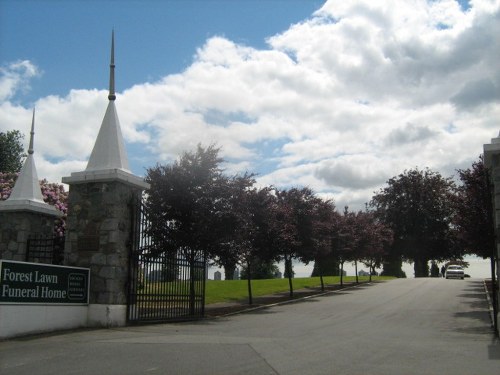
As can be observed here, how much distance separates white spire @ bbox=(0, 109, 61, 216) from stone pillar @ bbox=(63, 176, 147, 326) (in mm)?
2563

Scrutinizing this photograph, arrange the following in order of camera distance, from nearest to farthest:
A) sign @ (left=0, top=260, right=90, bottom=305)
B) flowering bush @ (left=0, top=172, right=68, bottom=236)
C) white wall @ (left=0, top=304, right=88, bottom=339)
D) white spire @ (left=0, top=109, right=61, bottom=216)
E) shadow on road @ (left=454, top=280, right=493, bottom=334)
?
white wall @ (left=0, top=304, right=88, bottom=339) < sign @ (left=0, top=260, right=90, bottom=305) < shadow on road @ (left=454, top=280, right=493, bottom=334) < white spire @ (left=0, top=109, right=61, bottom=216) < flowering bush @ (left=0, top=172, right=68, bottom=236)

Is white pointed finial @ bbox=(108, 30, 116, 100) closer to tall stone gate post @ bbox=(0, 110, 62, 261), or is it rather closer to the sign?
tall stone gate post @ bbox=(0, 110, 62, 261)

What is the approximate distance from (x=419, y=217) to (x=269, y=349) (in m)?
54.7

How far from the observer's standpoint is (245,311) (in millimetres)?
20047

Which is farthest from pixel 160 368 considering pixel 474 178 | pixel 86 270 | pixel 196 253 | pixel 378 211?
pixel 378 211

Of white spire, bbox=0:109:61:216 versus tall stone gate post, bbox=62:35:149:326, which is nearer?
tall stone gate post, bbox=62:35:149:326

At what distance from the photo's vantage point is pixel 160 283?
15172 millimetres

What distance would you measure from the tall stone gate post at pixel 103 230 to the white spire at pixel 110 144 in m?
0.03

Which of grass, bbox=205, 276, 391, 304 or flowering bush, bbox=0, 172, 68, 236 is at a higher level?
flowering bush, bbox=0, 172, 68, 236

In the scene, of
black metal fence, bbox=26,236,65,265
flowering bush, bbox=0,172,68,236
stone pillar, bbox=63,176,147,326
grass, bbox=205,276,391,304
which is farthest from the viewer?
grass, bbox=205,276,391,304

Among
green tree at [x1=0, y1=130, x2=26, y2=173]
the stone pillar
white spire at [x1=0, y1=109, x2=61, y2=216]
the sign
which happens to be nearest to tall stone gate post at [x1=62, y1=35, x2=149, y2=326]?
the stone pillar

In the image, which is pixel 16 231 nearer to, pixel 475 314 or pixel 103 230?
pixel 103 230

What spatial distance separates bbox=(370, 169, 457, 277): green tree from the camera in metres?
59.7

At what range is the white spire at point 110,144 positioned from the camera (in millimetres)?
13844
